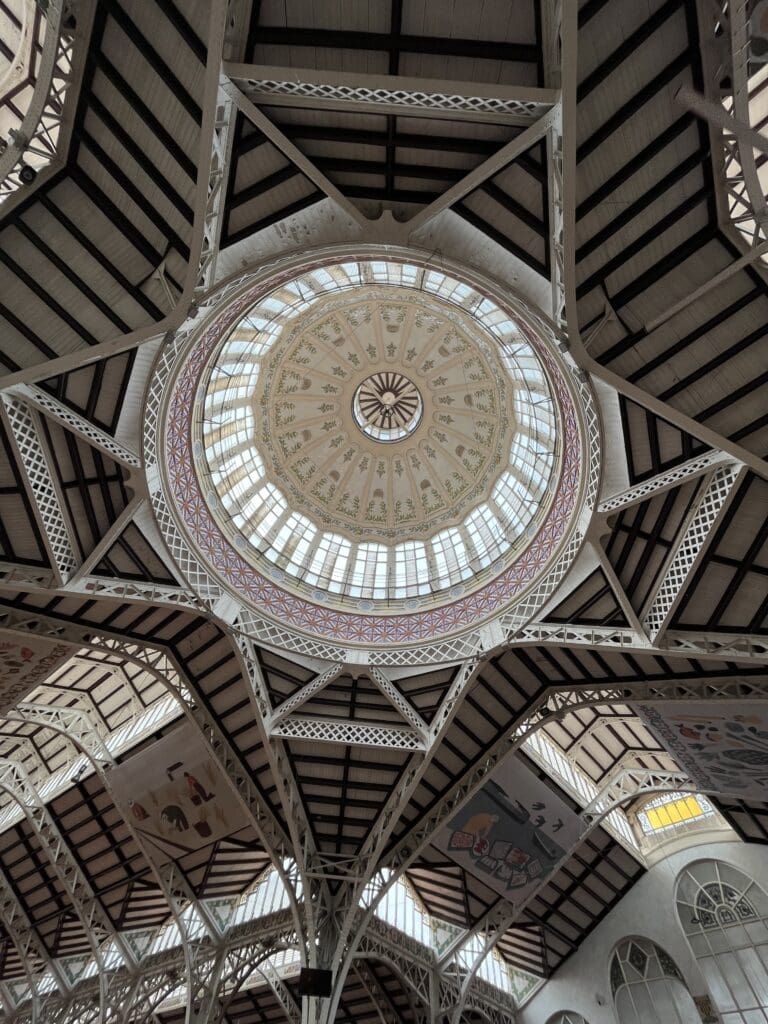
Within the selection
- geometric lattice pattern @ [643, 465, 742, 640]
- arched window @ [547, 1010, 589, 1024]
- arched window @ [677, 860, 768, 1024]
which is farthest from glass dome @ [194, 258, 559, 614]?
arched window @ [547, 1010, 589, 1024]

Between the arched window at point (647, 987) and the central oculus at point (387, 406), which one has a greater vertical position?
the central oculus at point (387, 406)

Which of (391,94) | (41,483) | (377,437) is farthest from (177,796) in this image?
(391,94)

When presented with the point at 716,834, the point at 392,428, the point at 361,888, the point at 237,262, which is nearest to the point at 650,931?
the point at 716,834

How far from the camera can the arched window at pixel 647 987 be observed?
2830cm

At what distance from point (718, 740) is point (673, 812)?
13234 millimetres

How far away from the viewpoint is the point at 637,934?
3017cm

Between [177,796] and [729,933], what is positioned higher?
[177,796]

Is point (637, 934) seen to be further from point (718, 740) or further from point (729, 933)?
point (718, 740)

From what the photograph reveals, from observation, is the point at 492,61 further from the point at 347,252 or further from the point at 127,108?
the point at 127,108

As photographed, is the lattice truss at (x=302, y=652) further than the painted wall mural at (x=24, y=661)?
No

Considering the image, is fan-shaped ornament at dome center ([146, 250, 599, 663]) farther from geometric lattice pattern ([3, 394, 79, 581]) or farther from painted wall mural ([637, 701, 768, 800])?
painted wall mural ([637, 701, 768, 800])

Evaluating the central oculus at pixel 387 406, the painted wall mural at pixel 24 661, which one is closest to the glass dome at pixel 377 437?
the central oculus at pixel 387 406

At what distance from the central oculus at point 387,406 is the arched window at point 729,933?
24473 millimetres

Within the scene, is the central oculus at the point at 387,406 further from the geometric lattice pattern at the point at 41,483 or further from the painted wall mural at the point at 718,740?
the geometric lattice pattern at the point at 41,483
